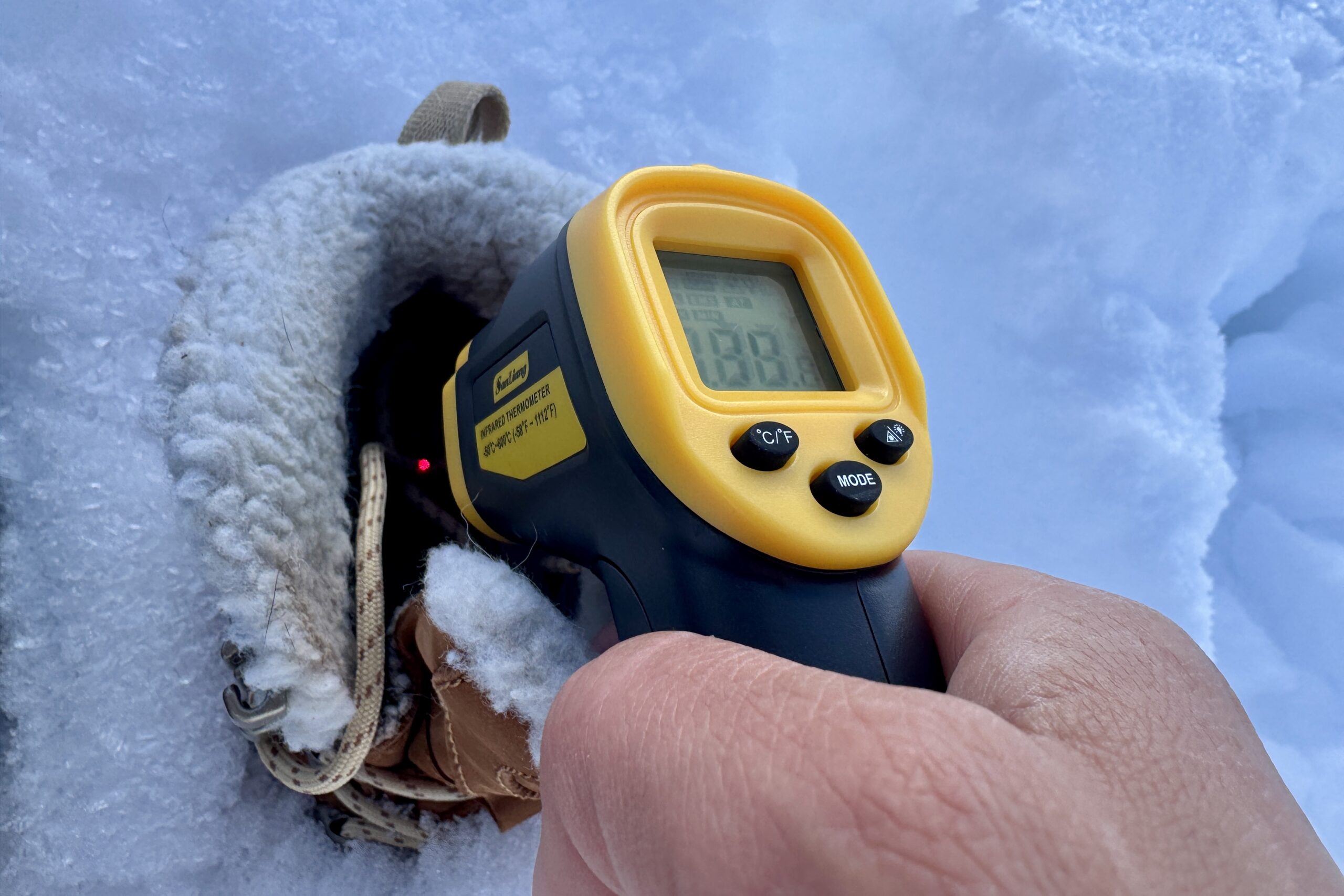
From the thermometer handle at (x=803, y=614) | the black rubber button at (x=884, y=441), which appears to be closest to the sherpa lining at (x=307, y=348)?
the thermometer handle at (x=803, y=614)

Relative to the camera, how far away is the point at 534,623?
409mm

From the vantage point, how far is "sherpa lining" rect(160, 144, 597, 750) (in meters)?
0.37

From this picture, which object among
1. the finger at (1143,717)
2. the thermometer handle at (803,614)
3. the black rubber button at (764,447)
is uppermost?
the finger at (1143,717)

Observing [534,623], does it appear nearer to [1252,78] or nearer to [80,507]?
[80,507]

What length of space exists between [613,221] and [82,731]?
1.33ft

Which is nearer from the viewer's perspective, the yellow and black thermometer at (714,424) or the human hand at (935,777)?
the human hand at (935,777)

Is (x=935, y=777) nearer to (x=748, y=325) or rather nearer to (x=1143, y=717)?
(x=1143, y=717)

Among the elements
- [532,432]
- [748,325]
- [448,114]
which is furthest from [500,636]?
[448,114]

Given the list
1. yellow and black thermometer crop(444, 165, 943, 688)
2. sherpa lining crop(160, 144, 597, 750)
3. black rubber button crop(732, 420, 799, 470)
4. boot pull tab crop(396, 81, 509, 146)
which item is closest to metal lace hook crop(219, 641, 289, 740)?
sherpa lining crop(160, 144, 597, 750)

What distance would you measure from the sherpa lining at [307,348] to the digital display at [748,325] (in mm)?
147

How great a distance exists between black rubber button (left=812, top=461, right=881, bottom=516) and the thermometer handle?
0.10 ft

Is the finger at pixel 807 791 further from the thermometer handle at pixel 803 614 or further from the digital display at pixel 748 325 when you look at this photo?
the digital display at pixel 748 325

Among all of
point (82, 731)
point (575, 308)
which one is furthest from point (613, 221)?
point (82, 731)

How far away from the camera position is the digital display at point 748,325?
41 centimetres
